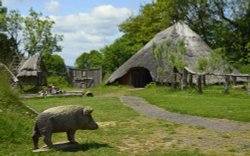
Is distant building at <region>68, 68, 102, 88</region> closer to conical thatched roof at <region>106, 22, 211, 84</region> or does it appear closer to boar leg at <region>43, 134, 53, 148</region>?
conical thatched roof at <region>106, 22, 211, 84</region>

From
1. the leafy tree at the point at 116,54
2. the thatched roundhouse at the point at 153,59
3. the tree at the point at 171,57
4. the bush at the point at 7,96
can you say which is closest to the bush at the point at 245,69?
the thatched roundhouse at the point at 153,59

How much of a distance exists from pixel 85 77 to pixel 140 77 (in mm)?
7105

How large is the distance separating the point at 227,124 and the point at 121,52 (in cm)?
3011

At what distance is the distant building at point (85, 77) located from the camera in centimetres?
3856

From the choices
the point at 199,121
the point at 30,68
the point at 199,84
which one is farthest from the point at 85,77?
the point at 199,121

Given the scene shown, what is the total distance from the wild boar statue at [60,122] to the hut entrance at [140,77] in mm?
25418

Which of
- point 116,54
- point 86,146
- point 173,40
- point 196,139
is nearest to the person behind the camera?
point 86,146

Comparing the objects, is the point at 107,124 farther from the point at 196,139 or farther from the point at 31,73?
the point at 31,73

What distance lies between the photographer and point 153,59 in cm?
3156

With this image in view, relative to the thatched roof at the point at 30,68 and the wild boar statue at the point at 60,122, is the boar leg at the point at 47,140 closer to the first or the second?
the wild boar statue at the point at 60,122

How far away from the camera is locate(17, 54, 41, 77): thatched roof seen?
3043cm

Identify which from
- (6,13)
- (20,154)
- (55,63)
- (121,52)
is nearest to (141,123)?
(20,154)

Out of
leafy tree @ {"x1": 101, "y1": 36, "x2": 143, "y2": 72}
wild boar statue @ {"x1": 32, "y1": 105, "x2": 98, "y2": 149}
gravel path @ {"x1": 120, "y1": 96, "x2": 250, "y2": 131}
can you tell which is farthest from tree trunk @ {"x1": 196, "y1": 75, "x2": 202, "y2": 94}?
leafy tree @ {"x1": 101, "y1": 36, "x2": 143, "y2": 72}

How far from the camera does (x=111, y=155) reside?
25.1ft
